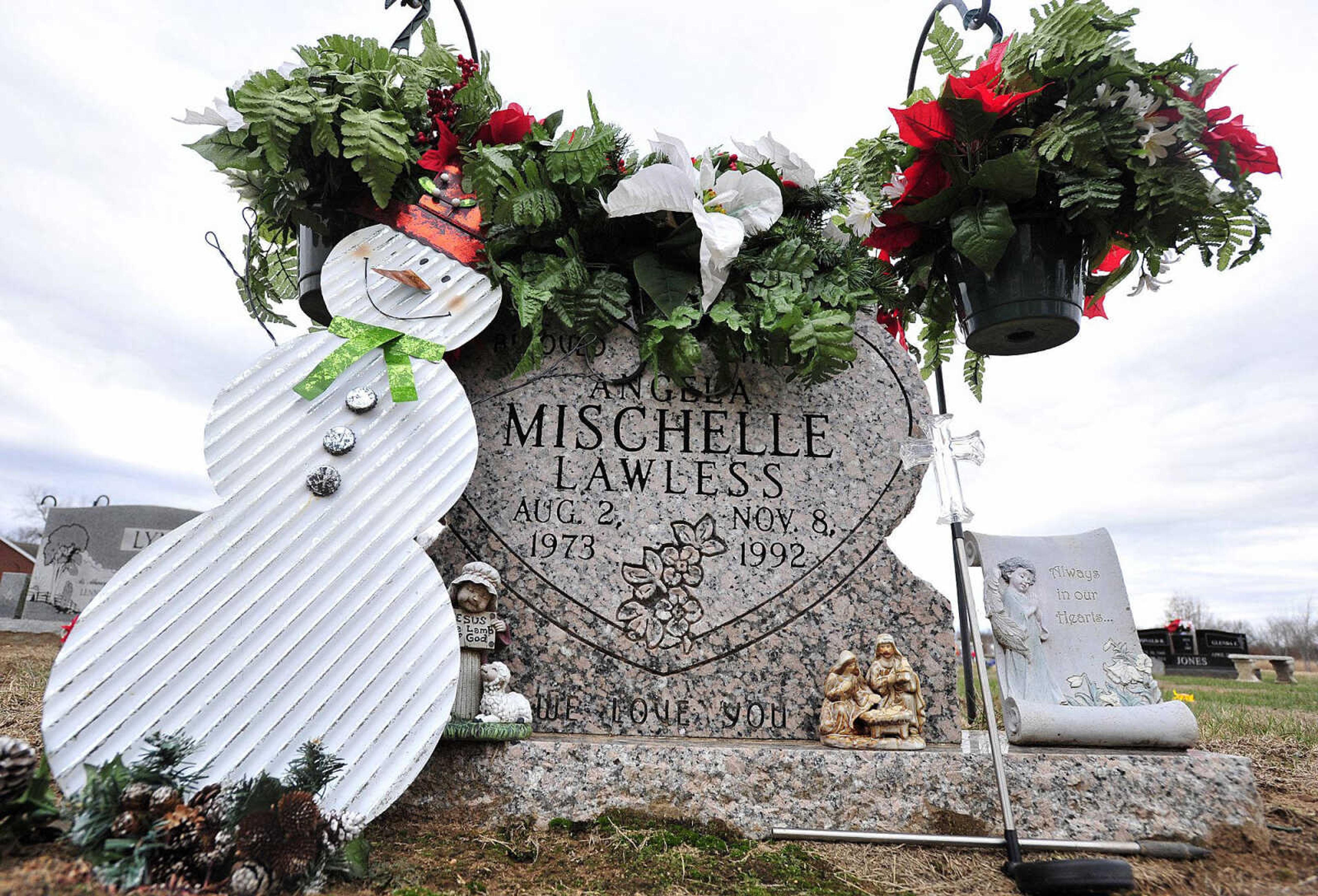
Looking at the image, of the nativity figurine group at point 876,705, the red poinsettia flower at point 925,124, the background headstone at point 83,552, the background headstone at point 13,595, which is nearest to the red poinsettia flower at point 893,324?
the red poinsettia flower at point 925,124

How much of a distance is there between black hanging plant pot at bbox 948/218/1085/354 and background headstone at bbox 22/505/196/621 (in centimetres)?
705

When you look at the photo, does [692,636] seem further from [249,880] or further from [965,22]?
[965,22]

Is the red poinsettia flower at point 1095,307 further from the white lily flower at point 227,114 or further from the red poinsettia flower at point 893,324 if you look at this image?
the white lily flower at point 227,114

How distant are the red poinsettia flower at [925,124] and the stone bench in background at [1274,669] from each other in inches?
511

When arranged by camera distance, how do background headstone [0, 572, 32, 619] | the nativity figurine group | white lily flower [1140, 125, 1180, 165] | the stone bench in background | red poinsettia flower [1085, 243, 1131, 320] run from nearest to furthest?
the nativity figurine group → white lily flower [1140, 125, 1180, 165] → red poinsettia flower [1085, 243, 1131, 320] → background headstone [0, 572, 32, 619] → the stone bench in background

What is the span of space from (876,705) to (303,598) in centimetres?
179

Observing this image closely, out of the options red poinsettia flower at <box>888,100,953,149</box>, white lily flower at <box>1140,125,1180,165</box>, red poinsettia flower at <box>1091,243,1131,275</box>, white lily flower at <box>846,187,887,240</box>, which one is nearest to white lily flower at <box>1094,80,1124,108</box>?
white lily flower at <box>1140,125,1180,165</box>

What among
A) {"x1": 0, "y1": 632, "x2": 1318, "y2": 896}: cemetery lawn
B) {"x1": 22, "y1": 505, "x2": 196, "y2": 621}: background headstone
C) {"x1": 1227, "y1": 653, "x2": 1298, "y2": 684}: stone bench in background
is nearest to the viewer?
{"x1": 0, "y1": 632, "x2": 1318, "y2": 896}: cemetery lawn

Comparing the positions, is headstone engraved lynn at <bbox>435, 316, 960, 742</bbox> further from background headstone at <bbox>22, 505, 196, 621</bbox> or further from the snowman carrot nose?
background headstone at <bbox>22, 505, 196, 621</bbox>

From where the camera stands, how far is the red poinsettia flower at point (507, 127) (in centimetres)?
293

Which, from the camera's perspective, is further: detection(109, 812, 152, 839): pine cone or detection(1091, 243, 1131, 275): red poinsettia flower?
detection(1091, 243, 1131, 275): red poinsettia flower

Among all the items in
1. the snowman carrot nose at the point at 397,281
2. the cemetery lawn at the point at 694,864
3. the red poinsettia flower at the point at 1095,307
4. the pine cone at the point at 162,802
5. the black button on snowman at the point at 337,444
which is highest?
the red poinsettia flower at the point at 1095,307

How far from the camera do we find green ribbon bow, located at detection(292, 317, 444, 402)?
2.48 meters

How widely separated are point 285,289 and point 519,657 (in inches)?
82.4
